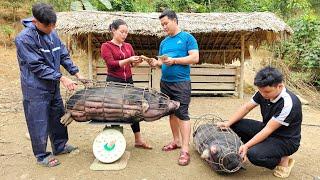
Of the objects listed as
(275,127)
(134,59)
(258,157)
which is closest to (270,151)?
(258,157)

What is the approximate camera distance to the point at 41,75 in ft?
12.3

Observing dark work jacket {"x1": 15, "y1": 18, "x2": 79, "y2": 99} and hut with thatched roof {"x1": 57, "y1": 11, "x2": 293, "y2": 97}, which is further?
hut with thatched roof {"x1": 57, "y1": 11, "x2": 293, "y2": 97}

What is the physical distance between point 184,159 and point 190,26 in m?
4.25

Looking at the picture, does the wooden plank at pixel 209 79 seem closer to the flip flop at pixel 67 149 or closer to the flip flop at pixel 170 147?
the flip flop at pixel 170 147

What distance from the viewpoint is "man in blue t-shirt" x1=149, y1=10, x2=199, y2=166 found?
4.04 m

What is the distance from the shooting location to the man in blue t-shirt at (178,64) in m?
4.04

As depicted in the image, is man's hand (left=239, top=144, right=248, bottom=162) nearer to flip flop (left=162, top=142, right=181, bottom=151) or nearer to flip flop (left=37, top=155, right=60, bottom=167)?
flip flop (left=162, top=142, right=181, bottom=151)

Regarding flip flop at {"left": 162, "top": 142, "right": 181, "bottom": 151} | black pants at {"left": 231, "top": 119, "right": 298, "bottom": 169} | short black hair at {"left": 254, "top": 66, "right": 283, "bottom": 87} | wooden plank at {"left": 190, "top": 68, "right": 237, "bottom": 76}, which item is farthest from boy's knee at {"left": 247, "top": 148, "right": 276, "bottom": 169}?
wooden plank at {"left": 190, "top": 68, "right": 237, "bottom": 76}

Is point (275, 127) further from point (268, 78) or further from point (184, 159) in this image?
point (184, 159)

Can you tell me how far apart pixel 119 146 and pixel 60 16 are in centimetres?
473

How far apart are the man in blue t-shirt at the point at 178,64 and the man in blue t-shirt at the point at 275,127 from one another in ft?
2.53

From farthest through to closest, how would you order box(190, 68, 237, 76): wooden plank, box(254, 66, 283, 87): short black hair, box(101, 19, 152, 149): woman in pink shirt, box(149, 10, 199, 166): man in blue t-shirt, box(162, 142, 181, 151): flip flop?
box(190, 68, 237, 76): wooden plank → box(162, 142, 181, 151): flip flop → box(101, 19, 152, 149): woman in pink shirt → box(149, 10, 199, 166): man in blue t-shirt → box(254, 66, 283, 87): short black hair

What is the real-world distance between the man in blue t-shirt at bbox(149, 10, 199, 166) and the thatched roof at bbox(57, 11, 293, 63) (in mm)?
3508

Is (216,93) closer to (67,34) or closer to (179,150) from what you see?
(67,34)
